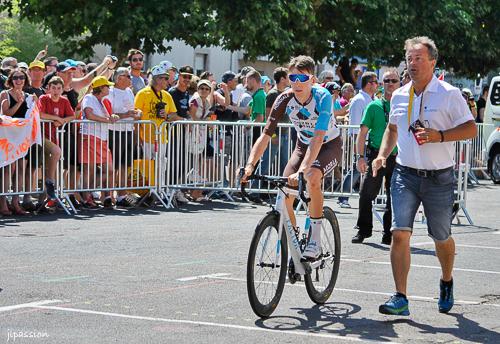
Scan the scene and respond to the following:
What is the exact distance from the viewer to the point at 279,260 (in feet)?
27.4

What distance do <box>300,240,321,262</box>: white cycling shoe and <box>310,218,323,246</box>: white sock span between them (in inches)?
1.3

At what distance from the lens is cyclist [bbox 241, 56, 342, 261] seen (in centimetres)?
888

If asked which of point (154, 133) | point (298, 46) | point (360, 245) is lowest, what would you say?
point (360, 245)

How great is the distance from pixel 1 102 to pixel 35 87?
117 centimetres

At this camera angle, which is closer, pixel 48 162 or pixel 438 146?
pixel 438 146

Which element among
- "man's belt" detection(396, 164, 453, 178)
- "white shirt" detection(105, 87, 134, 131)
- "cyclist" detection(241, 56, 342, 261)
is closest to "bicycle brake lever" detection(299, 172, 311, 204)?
"cyclist" detection(241, 56, 342, 261)

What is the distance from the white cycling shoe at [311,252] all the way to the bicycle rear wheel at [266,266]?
381 mm

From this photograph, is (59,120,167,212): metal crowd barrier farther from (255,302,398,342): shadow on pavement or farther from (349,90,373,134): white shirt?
(255,302,398,342): shadow on pavement

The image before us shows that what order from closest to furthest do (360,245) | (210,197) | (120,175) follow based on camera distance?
(360,245) < (120,175) < (210,197)

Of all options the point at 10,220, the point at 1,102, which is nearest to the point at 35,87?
the point at 1,102

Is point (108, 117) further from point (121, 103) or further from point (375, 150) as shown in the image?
point (375, 150)

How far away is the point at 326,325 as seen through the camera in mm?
8086

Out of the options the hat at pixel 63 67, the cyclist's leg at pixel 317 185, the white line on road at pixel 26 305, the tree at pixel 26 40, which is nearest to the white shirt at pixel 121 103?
the hat at pixel 63 67

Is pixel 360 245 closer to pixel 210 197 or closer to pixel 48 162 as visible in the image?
pixel 48 162
